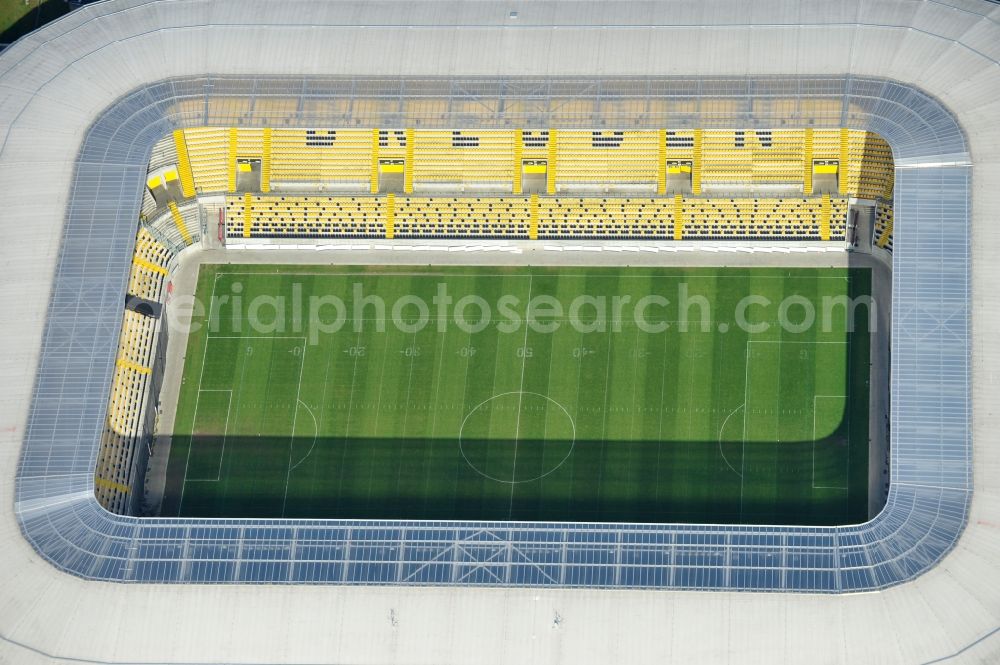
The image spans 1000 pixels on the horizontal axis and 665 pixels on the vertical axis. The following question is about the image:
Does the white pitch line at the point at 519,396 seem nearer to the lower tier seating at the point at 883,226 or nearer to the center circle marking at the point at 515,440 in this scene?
the center circle marking at the point at 515,440

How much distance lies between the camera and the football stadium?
4159cm

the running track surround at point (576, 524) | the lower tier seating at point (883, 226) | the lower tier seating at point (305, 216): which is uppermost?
the lower tier seating at point (883, 226)

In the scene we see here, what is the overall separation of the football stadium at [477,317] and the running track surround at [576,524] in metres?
0.13

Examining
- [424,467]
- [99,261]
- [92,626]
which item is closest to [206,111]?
[99,261]

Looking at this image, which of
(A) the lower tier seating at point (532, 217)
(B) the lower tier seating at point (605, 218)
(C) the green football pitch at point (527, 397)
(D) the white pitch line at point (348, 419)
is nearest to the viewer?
(C) the green football pitch at point (527, 397)

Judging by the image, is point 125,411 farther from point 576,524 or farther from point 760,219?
point 760,219

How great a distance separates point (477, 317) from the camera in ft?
166

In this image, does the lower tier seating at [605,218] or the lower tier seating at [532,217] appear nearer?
the lower tier seating at [532,217]

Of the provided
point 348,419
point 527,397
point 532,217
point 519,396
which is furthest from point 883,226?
point 348,419

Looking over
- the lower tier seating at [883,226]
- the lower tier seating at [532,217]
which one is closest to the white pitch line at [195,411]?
the lower tier seating at [532,217]

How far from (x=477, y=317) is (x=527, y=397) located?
442 cm

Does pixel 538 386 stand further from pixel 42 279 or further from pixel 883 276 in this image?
pixel 42 279

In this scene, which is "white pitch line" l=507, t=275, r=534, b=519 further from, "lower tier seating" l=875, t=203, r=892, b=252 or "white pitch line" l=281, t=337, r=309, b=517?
"lower tier seating" l=875, t=203, r=892, b=252

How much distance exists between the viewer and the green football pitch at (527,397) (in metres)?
47.4
